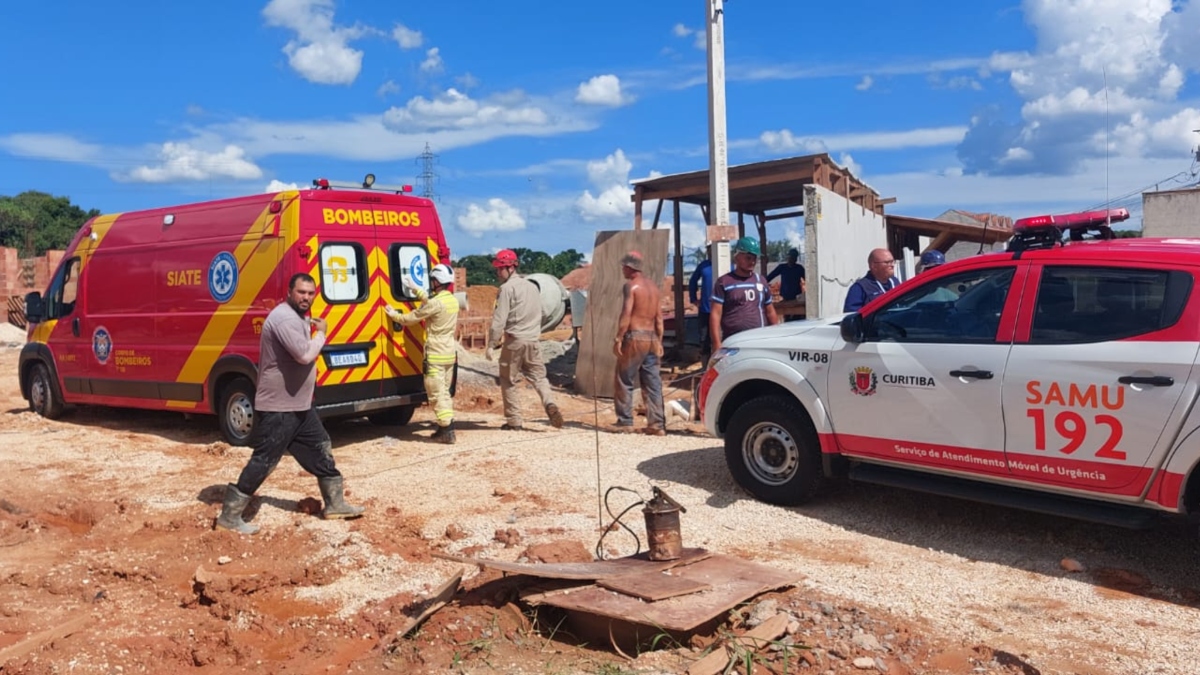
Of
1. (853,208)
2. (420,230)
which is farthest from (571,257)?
(420,230)

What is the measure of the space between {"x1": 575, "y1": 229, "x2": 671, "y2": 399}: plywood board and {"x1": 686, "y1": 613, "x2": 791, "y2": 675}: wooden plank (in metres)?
8.58

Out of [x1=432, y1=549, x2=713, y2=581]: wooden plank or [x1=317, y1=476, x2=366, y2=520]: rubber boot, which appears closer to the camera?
[x1=432, y1=549, x2=713, y2=581]: wooden plank

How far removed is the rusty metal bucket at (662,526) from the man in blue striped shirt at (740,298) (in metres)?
3.78

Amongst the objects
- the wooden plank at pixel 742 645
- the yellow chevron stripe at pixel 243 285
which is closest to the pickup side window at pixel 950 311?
the wooden plank at pixel 742 645

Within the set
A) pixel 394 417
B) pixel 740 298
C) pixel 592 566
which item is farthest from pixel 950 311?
pixel 394 417

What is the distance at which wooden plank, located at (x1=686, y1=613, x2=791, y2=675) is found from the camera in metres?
3.85

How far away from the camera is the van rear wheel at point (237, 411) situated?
8.88 metres

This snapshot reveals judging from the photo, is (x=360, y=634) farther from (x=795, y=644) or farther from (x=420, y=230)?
(x=420, y=230)

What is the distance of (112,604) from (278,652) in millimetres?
1239

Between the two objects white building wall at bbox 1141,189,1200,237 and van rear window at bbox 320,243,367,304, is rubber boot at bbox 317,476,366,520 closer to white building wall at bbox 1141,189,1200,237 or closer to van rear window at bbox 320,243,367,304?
van rear window at bbox 320,243,367,304

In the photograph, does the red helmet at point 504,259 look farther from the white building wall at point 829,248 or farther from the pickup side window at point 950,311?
the pickup side window at point 950,311

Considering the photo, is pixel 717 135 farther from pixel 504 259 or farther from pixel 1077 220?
pixel 1077 220

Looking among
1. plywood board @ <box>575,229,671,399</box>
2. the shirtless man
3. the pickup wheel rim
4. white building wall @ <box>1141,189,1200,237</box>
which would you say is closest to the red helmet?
the shirtless man

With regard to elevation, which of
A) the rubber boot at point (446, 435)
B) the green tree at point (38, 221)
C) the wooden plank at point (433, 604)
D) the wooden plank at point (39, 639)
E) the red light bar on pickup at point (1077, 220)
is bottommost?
the wooden plank at point (39, 639)
